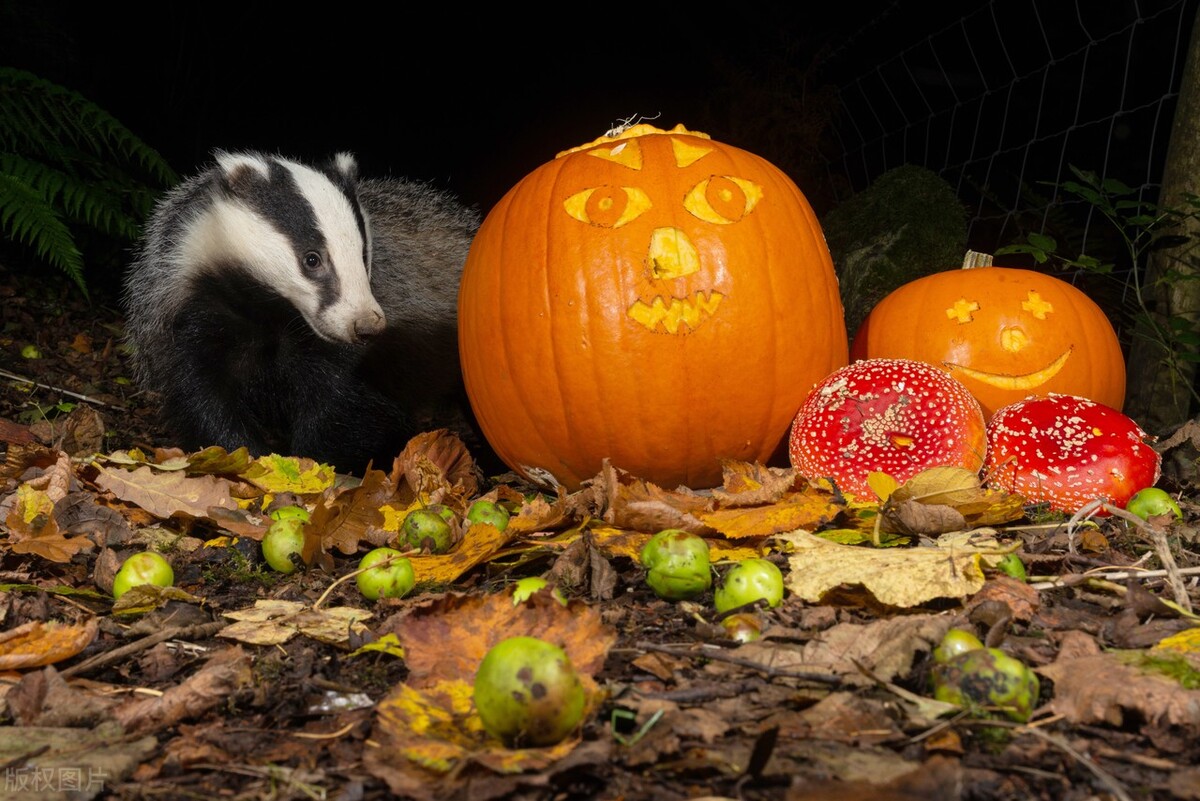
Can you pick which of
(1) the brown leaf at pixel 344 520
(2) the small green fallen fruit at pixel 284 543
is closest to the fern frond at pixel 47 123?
(1) the brown leaf at pixel 344 520

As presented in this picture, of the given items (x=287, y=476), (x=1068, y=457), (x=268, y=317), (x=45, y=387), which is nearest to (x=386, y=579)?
(x=287, y=476)

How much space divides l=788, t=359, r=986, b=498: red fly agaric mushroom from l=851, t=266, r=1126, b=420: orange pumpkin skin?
0.49 metres

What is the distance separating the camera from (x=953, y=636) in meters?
1.47

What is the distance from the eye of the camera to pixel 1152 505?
2281mm

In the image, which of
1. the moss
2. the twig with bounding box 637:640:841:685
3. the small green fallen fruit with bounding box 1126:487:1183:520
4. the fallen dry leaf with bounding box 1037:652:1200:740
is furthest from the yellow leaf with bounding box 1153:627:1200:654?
the moss

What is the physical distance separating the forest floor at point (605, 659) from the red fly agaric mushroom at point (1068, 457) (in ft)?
0.39

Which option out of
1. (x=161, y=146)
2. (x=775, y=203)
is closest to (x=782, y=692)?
(x=775, y=203)

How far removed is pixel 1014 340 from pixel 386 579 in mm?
2007

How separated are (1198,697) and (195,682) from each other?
1.40 m

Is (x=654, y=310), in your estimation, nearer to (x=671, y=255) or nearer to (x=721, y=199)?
(x=671, y=255)

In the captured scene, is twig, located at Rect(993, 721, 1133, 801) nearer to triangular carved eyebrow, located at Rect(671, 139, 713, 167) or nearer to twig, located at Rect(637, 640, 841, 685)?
twig, located at Rect(637, 640, 841, 685)

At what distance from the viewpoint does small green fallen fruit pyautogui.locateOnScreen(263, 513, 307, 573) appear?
Result: 7.35 feet

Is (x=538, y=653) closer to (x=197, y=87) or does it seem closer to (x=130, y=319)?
(x=130, y=319)

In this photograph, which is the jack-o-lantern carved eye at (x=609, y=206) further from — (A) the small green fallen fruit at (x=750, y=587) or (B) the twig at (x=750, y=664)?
(B) the twig at (x=750, y=664)
